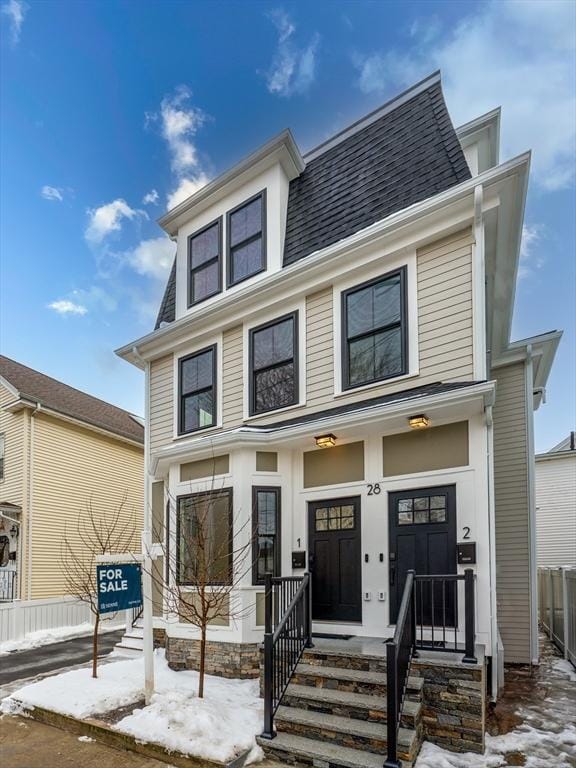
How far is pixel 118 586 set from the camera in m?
5.95

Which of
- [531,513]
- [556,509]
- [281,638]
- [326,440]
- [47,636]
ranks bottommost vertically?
[47,636]

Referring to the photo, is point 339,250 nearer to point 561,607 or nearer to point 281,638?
point 281,638

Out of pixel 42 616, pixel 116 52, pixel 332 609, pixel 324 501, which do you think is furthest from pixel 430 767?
pixel 116 52

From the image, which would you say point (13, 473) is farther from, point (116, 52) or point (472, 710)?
point (472, 710)

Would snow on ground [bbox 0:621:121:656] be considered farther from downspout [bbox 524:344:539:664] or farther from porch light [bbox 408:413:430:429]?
porch light [bbox 408:413:430:429]

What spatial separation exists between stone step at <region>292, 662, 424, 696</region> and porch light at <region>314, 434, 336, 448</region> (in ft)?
8.43

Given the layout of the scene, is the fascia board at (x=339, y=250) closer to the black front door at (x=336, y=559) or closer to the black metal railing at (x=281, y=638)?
the black front door at (x=336, y=559)

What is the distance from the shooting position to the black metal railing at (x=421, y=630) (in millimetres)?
3902

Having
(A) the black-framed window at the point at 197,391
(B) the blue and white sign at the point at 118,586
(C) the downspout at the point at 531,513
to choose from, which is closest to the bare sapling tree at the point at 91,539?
(A) the black-framed window at the point at 197,391

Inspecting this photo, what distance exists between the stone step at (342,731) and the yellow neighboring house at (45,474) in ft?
32.5

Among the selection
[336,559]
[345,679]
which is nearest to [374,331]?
[336,559]

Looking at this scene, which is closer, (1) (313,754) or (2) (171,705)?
(1) (313,754)

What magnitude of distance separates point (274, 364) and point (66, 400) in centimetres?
970

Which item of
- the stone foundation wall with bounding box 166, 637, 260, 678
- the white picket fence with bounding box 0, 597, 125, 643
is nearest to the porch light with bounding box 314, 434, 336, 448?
the stone foundation wall with bounding box 166, 637, 260, 678
